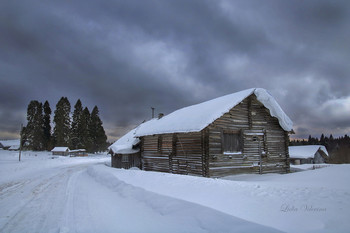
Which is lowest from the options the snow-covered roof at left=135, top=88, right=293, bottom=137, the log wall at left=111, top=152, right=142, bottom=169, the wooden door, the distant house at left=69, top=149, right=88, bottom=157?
the distant house at left=69, top=149, right=88, bottom=157

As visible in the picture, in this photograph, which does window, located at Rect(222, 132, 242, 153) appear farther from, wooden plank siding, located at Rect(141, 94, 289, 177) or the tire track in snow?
the tire track in snow

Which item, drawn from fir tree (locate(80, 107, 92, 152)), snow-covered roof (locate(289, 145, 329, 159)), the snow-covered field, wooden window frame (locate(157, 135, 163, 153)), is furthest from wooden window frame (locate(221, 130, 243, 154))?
fir tree (locate(80, 107, 92, 152))

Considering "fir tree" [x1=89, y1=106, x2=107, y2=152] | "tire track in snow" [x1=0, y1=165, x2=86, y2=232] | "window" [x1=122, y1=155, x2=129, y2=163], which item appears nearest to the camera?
"tire track in snow" [x1=0, y1=165, x2=86, y2=232]

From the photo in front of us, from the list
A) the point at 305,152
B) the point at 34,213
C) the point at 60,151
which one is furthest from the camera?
the point at 60,151

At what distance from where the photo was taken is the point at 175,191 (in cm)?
782

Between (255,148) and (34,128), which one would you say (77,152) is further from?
(255,148)

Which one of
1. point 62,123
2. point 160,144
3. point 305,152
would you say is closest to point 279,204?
point 160,144

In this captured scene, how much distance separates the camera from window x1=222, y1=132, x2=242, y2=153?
1538 cm

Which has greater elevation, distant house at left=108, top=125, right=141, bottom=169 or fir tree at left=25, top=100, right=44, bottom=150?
fir tree at left=25, top=100, right=44, bottom=150

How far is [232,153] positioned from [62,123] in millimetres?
56273

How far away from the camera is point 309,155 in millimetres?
46188

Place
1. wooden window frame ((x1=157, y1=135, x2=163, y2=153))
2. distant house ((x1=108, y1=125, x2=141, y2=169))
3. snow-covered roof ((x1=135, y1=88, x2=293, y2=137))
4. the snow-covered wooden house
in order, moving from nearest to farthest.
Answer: snow-covered roof ((x1=135, y1=88, x2=293, y2=137)) < the snow-covered wooden house < wooden window frame ((x1=157, y1=135, x2=163, y2=153)) < distant house ((x1=108, y1=125, x2=141, y2=169))

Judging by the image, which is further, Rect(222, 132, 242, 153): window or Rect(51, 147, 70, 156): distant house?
Rect(51, 147, 70, 156): distant house

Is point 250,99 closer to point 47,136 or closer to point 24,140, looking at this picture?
point 47,136
